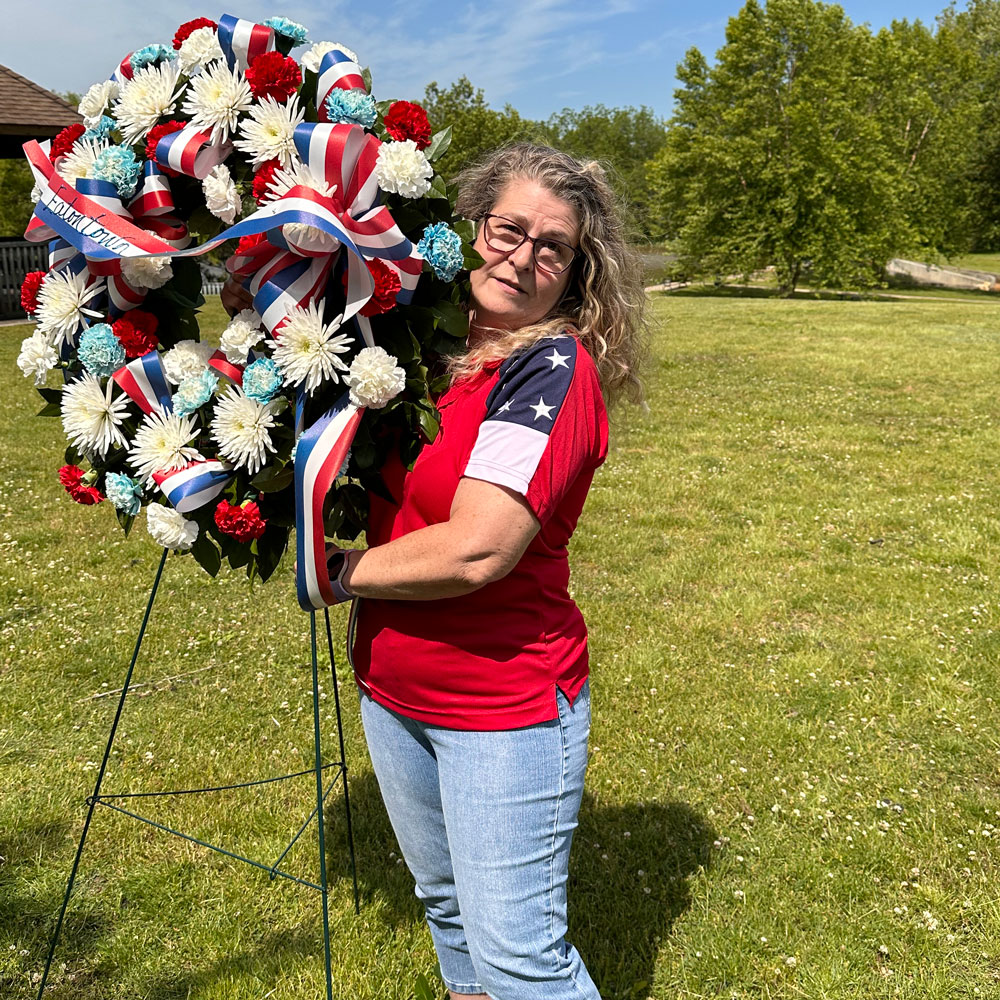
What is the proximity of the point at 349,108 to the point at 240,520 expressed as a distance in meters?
0.88

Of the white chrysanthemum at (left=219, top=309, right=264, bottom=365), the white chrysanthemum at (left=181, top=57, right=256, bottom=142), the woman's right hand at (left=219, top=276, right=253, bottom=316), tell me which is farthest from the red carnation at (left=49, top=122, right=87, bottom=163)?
the white chrysanthemum at (left=219, top=309, right=264, bottom=365)

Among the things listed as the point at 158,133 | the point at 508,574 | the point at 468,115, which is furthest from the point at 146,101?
the point at 468,115

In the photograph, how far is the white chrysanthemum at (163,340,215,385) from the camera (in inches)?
78.4

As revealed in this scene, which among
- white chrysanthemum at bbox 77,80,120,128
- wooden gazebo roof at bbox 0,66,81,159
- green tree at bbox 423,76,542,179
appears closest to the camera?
white chrysanthemum at bbox 77,80,120,128

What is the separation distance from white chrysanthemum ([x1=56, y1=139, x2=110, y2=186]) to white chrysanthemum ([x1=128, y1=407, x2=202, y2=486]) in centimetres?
57

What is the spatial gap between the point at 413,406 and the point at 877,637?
12.9 ft

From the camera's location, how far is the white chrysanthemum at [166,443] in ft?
6.42

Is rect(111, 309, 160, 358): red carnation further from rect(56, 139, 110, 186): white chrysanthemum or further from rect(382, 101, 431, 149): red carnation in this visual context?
rect(382, 101, 431, 149): red carnation

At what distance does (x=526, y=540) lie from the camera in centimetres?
182

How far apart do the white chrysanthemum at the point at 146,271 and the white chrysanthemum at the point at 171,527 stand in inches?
19.2

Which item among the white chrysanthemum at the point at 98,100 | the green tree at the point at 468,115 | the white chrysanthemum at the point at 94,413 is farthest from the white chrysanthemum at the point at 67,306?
the green tree at the point at 468,115

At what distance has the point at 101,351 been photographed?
6.47ft

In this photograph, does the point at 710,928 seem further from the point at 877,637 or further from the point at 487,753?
the point at 877,637

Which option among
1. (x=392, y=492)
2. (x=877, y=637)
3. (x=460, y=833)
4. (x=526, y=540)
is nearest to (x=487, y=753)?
(x=460, y=833)
